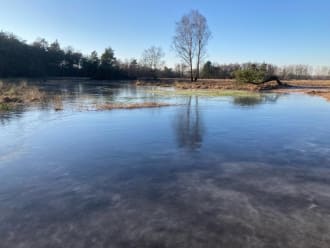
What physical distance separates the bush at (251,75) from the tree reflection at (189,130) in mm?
19906

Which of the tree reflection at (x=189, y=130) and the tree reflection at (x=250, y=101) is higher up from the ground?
the tree reflection at (x=250, y=101)

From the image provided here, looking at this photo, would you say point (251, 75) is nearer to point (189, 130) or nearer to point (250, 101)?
point (250, 101)

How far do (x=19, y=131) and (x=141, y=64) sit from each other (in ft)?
179

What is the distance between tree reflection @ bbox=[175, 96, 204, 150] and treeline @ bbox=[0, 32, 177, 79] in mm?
44136

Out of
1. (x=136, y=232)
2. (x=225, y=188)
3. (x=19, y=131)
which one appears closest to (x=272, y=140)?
(x=225, y=188)

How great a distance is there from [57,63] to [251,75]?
44429 mm

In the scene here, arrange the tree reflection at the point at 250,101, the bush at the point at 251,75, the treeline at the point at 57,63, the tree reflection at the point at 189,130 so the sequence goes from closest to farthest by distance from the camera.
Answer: the tree reflection at the point at 189,130 → the tree reflection at the point at 250,101 → the bush at the point at 251,75 → the treeline at the point at 57,63

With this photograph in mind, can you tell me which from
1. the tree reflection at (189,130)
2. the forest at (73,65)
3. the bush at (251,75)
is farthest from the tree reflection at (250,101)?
the forest at (73,65)

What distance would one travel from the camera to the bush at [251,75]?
29625mm

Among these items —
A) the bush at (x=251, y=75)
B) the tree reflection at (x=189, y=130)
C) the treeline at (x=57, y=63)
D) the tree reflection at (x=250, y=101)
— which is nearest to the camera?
the tree reflection at (x=189, y=130)

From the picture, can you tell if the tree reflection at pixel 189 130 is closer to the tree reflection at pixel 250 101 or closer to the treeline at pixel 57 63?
the tree reflection at pixel 250 101

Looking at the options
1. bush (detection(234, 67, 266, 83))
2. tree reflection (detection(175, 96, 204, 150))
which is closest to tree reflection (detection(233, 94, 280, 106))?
tree reflection (detection(175, 96, 204, 150))

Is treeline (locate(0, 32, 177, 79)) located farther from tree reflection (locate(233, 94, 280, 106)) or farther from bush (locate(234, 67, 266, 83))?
tree reflection (locate(233, 94, 280, 106))

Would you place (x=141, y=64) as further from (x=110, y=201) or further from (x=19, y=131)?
(x=110, y=201)
